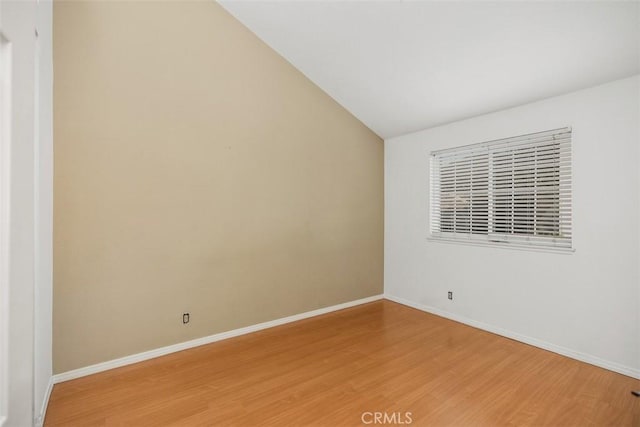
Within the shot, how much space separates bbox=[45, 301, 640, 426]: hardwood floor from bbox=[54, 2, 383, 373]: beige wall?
0.46 metres

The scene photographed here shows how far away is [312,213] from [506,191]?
2314 mm

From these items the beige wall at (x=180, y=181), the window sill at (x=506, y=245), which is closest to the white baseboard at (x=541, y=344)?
the window sill at (x=506, y=245)

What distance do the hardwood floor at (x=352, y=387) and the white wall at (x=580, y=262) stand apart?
253mm

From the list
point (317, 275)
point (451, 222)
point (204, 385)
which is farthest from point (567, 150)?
point (204, 385)

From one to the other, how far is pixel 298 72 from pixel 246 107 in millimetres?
926

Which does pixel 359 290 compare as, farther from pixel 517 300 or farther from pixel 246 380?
pixel 246 380

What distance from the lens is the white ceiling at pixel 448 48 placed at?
2.27 meters

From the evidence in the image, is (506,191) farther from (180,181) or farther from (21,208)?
(21,208)

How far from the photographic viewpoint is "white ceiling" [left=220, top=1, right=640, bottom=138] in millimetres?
2268

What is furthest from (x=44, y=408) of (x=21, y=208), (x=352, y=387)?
(x=352, y=387)

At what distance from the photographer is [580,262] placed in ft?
9.20

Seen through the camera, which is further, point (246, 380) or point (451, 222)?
point (451, 222)

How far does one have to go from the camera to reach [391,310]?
13.8 feet

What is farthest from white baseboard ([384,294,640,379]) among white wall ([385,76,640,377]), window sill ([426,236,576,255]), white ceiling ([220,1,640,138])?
white ceiling ([220,1,640,138])
